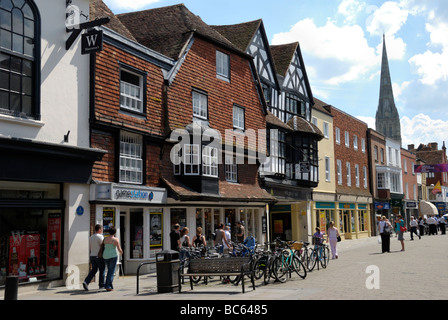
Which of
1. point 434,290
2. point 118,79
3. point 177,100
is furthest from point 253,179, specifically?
point 434,290

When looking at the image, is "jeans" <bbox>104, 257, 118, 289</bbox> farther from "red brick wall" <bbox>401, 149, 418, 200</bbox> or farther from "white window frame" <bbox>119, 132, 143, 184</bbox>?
"red brick wall" <bbox>401, 149, 418, 200</bbox>

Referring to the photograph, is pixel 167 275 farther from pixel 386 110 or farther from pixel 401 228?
pixel 386 110

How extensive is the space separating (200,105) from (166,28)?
3849mm

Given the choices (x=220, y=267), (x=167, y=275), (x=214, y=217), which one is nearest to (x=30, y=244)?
(x=167, y=275)

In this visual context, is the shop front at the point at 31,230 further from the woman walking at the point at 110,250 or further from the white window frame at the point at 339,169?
the white window frame at the point at 339,169

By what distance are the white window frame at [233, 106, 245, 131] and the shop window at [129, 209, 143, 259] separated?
24.9ft

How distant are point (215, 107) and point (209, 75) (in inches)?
54.8

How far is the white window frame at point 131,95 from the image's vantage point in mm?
16516

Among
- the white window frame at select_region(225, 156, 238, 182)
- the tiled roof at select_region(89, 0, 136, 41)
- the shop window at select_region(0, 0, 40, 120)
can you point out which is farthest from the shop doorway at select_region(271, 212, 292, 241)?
the shop window at select_region(0, 0, 40, 120)

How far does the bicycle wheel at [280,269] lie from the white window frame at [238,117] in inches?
419

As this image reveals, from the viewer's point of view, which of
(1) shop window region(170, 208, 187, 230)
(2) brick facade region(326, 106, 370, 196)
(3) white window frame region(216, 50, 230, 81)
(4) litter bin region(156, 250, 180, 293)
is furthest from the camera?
(2) brick facade region(326, 106, 370, 196)

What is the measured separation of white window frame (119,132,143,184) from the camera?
53.3 ft

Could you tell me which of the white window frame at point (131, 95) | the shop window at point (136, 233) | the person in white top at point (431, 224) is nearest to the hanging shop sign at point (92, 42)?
the white window frame at point (131, 95)

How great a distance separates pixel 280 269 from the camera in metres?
13.1
